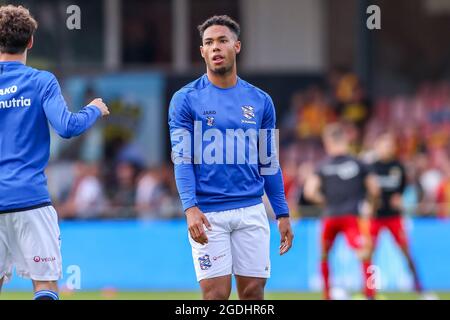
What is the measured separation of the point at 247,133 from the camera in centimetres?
859

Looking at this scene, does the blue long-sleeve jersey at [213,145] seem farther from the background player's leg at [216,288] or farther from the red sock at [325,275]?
the red sock at [325,275]

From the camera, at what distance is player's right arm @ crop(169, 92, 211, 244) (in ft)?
27.2

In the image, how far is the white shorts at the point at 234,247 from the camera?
8438 mm

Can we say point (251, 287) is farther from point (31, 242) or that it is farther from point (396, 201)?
point (396, 201)

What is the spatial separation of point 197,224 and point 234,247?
438mm

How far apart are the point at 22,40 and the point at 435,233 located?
10.8 meters

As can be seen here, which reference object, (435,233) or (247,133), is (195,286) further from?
(247,133)

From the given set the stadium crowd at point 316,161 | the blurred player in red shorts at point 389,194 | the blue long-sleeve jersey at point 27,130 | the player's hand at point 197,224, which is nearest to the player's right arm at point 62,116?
the blue long-sleeve jersey at point 27,130

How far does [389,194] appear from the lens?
16.7 meters

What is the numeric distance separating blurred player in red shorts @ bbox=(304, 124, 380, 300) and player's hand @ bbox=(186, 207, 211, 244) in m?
7.32

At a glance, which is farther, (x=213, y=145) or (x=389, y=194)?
(x=389, y=194)
